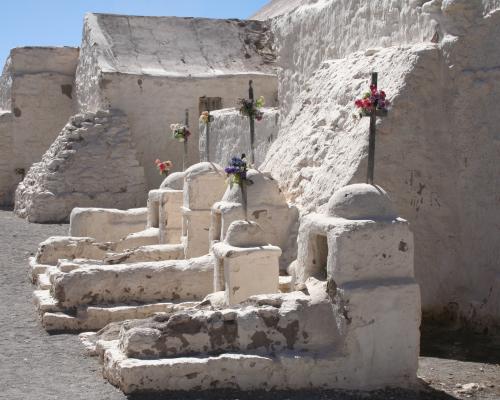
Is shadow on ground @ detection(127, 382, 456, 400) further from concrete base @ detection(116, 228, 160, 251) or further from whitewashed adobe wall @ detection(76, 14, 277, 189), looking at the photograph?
whitewashed adobe wall @ detection(76, 14, 277, 189)

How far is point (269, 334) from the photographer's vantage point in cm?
739

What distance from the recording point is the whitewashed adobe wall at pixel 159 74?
68.8 ft

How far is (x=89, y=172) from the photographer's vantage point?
2030 cm

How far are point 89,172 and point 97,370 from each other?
41.6 ft

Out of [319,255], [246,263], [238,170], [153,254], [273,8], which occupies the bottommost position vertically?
[153,254]

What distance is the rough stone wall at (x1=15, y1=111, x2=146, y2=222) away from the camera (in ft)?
65.9

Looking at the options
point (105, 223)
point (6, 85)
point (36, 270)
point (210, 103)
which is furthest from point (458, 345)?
point (6, 85)

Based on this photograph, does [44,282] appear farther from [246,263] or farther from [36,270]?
[246,263]

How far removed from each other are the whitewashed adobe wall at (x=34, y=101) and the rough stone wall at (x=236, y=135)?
800 centimetres

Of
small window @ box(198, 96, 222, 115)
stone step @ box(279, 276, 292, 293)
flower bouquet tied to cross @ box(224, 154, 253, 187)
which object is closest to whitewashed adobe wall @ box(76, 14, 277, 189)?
small window @ box(198, 96, 222, 115)

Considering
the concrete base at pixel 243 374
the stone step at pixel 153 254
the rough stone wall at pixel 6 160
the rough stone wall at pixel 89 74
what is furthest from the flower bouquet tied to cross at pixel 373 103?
the rough stone wall at pixel 6 160

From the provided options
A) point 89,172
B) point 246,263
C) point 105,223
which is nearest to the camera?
point 246,263

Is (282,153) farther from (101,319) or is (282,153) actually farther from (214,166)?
(101,319)

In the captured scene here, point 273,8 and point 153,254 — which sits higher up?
point 273,8
